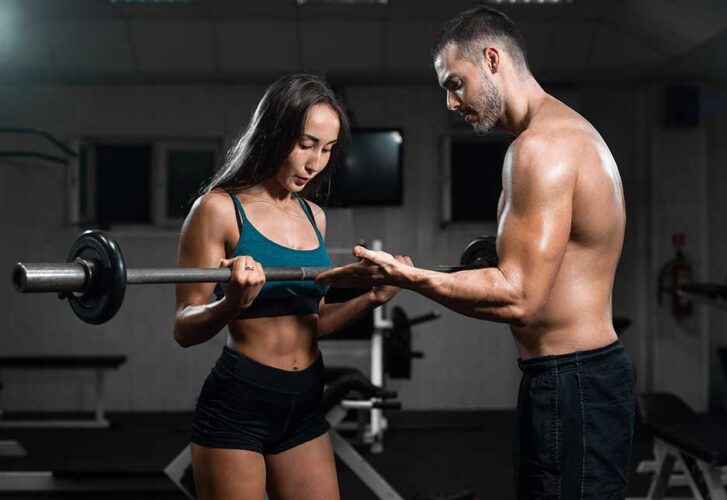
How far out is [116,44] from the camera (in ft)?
20.1

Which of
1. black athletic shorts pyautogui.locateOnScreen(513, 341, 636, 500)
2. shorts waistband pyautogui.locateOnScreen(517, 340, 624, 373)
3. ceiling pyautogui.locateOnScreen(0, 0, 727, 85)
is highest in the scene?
ceiling pyautogui.locateOnScreen(0, 0, 727, 85)

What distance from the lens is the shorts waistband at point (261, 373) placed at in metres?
1.76

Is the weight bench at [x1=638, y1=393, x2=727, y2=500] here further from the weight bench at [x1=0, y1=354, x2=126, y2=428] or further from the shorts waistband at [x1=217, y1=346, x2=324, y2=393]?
the weight bench at [x1=0, y1=354, x2=126, y2=428]

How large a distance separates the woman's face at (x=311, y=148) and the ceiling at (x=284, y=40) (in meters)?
4.29

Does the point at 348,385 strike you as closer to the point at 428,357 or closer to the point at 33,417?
the point at 428,357

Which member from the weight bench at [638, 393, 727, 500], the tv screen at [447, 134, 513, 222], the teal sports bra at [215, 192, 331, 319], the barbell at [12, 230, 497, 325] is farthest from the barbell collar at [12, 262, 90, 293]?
the tv screen at [447, 134, 513, 222]

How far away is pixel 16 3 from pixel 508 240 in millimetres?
5514

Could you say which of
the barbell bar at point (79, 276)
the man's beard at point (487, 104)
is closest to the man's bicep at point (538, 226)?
the man's beard at point (487, 104)

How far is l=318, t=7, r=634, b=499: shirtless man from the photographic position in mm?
1511

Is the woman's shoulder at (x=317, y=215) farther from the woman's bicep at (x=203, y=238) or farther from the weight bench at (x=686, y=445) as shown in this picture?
the weight bench at (x=686, y=445)

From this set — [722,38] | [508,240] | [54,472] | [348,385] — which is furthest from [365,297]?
[722,38]

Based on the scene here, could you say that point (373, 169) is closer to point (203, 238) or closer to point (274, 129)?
point (274, 129)

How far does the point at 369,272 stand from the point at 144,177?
5320mm

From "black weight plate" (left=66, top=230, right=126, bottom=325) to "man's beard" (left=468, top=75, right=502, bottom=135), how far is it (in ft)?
2.66
